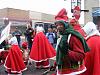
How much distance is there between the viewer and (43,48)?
1064cm

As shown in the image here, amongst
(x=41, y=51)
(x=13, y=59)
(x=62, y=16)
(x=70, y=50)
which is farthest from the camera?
(x=41, y=51)

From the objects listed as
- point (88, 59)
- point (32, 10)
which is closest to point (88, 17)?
point (32, 10)

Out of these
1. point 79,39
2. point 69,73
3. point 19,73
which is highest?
point 79,39

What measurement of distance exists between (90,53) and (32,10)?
856 inches

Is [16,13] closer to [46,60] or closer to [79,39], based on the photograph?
[46,60]

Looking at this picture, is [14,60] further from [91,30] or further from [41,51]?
[91,30]

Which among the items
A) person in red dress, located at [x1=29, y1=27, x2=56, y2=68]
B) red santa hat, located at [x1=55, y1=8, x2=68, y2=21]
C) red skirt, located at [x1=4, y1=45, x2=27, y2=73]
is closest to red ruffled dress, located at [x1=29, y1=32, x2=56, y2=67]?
person in red dress, located at [x1=29, y1=27, x2=56, y2=68]

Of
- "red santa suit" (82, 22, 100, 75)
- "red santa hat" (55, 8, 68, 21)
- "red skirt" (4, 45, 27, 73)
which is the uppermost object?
"red santa hat" (55, 8, 68, 21)

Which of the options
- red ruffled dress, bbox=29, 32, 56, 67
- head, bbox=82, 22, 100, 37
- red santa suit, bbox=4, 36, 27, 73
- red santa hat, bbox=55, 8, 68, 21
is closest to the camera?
red santa hat, bbox=55, 8, 68, 21

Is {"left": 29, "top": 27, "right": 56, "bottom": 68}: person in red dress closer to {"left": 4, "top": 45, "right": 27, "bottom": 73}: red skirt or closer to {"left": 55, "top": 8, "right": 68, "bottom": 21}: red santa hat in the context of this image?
{"left": 4, "top": 45, "right": 27, "bottom": 73}: red skirt

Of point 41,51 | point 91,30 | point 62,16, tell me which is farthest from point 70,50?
point 41,51

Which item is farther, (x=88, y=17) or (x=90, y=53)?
(x=88, y=17)

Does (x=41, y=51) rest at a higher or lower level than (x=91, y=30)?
lower

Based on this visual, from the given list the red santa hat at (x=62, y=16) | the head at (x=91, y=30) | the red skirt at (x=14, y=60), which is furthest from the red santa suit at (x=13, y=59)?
the red santa hat at (x=62, y=16)
